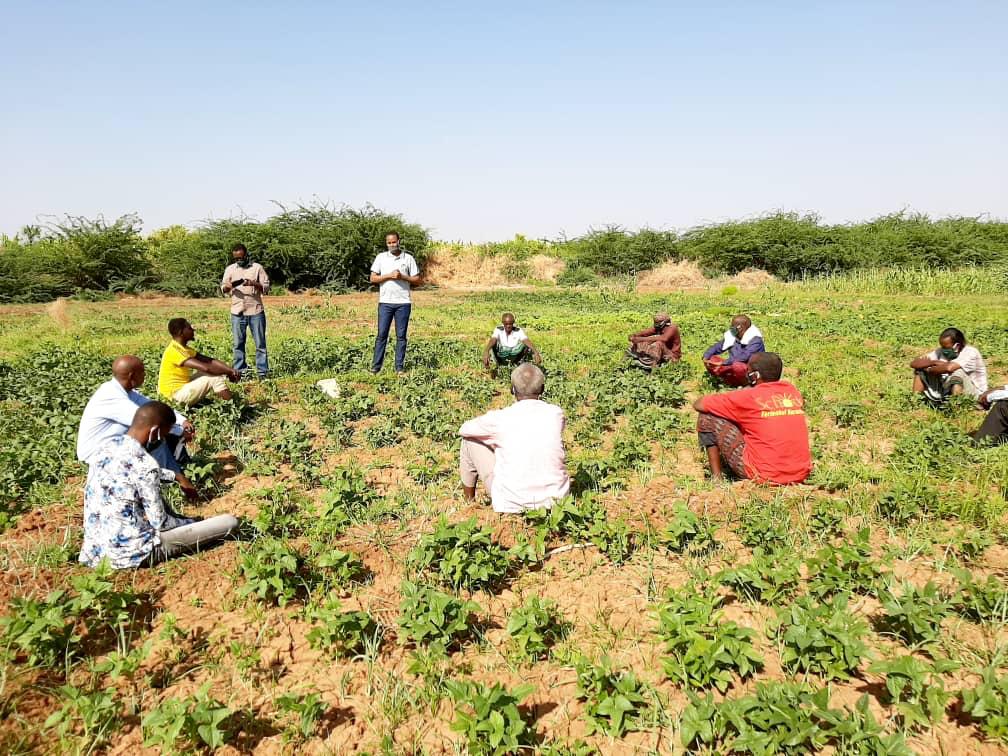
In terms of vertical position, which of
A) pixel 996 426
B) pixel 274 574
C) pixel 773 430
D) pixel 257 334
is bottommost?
pixel 274 574

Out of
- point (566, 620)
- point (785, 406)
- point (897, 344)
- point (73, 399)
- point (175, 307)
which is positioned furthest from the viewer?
point (175, 307)

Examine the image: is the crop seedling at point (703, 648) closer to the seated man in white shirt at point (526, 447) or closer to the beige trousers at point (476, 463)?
the seated man in white shirt at point (526, 447)

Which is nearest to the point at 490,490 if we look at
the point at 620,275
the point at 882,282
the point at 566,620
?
the point at 566,620

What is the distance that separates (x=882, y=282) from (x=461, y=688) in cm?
2627

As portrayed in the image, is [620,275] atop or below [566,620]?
atop

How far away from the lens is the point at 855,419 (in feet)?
23.0

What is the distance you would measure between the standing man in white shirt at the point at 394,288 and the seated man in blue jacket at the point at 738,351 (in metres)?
4.32

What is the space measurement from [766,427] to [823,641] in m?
2.35

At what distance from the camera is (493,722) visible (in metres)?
2.45

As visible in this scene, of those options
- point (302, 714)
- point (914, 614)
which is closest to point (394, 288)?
point (302, 714)

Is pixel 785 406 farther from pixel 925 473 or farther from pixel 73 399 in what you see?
pixel 73 399

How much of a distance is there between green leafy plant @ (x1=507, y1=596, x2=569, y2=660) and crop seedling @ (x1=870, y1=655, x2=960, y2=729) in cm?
148

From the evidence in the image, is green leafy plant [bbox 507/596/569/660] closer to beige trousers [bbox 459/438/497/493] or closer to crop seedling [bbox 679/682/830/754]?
crop seedling [bbox 679/682/830/754]

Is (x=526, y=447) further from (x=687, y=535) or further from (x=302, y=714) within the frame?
(x=302, y=714)
